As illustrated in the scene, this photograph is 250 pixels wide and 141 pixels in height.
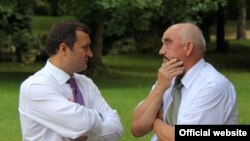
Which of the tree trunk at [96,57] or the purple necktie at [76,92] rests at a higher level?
the purple necktie at [76,92]

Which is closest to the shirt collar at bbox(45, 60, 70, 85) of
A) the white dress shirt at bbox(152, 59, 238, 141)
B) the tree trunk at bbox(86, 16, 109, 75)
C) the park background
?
the white dress shirt at bbox(152, 59, 238, 141)

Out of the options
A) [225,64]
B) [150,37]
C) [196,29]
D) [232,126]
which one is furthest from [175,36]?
[150,37]

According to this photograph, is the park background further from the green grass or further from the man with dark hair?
the man with dark hair

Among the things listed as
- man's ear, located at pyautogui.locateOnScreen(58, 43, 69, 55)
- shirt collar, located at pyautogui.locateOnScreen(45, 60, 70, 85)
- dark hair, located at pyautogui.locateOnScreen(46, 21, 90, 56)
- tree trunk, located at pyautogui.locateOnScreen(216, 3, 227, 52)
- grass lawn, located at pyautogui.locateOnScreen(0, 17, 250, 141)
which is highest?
dark hair, located at pyautogui.locateOnScreen(46, 21, 90, 56)

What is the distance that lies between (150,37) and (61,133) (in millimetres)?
28605

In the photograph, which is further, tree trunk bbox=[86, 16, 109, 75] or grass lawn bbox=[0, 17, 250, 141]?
tree trunk bbox=[86, 16, 109, 75]

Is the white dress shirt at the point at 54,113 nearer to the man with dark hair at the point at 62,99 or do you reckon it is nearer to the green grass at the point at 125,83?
the man with dark hair at the point at 62,99

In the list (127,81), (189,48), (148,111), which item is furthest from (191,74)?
(127,81)

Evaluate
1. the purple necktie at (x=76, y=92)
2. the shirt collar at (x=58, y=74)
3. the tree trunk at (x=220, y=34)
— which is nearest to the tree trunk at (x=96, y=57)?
the tree trunk at (x=220, y=34)

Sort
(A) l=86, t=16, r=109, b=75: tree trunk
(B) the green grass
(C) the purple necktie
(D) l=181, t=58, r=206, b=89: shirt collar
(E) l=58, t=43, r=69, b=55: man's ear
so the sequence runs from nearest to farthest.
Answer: (D) l=181, t=58, r=206, b=89: shirt collar → (E) l=58, t=43, r=69, b=55: man's ear → (C) the purple necktie → (B) the green grass → (A) l=86, t=16, r=109, b=75: tree trunk

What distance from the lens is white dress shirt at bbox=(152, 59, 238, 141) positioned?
3.83 m

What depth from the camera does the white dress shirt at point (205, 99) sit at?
3834 mm

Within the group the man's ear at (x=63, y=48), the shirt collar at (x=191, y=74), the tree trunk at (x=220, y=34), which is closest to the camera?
the shirt collar at (x=191, y=74)

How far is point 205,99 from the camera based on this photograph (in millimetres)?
3844
